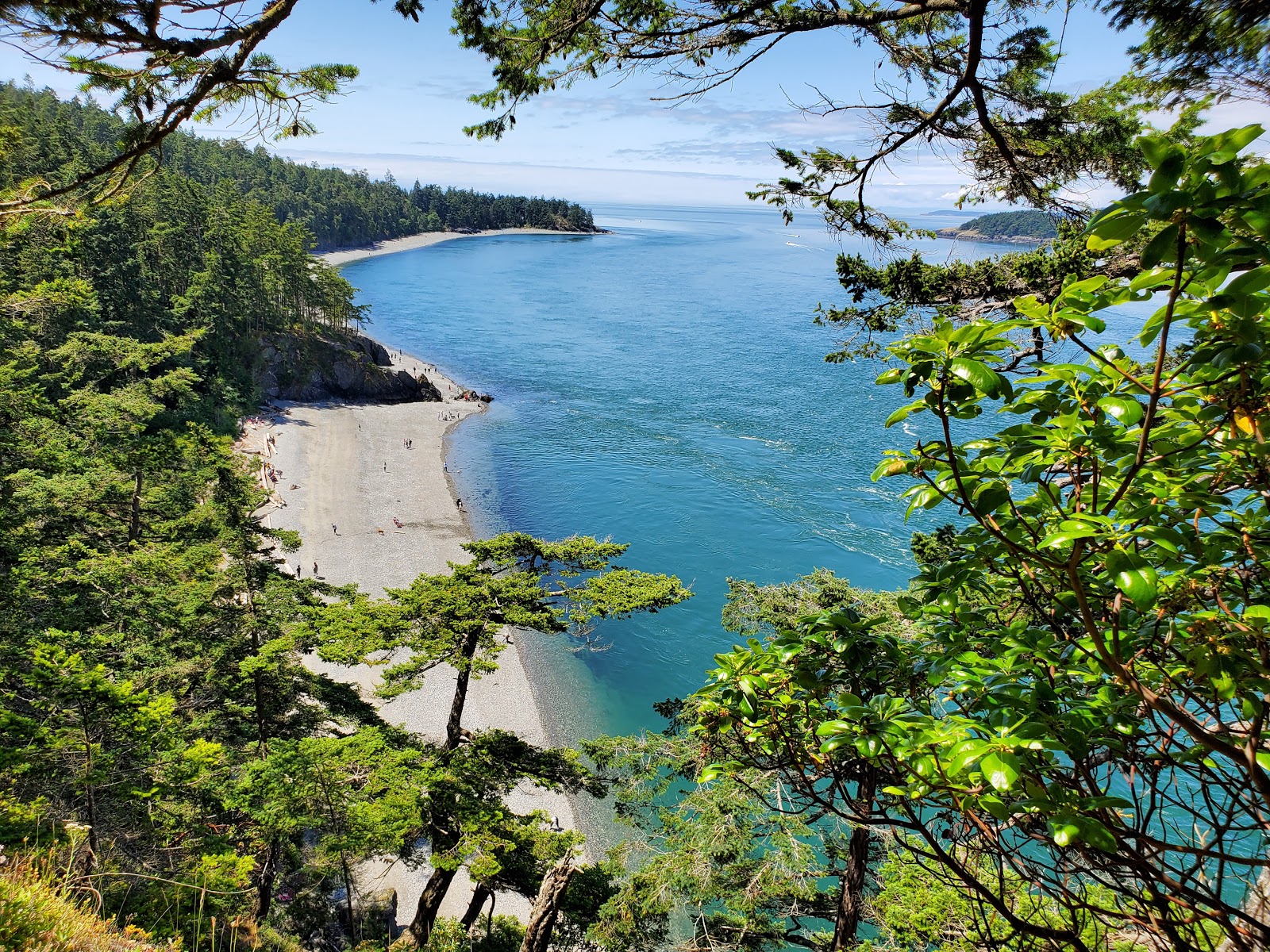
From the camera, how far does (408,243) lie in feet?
454

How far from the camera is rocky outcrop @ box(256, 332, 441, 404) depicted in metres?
45.6

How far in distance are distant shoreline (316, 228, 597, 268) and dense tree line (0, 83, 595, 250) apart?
1.36 metres

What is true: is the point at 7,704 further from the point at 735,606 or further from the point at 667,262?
the point at 667,262

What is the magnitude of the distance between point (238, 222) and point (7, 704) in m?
49.3

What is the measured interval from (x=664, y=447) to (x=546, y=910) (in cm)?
3587

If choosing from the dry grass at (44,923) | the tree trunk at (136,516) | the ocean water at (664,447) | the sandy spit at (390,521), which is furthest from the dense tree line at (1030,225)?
the tree trunk at (136,516)

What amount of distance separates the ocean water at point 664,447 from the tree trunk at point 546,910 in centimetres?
699

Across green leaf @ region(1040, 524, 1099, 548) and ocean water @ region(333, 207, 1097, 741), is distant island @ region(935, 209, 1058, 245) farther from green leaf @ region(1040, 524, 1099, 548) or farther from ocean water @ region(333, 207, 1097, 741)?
green leaf @ region(1040, 524, 1099, 548)

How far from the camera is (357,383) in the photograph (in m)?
47.9

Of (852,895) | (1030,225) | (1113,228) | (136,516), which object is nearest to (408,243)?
(136,516)

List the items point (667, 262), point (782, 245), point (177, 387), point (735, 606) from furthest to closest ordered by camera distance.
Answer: point (782, 245) < point (667, 262) < point (177, 387) < point (735, 606)

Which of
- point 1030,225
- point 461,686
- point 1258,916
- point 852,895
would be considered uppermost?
point 1030,225

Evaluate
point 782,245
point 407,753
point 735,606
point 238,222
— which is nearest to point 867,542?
point 735,606

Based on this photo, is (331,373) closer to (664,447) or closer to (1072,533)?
(664,447)
